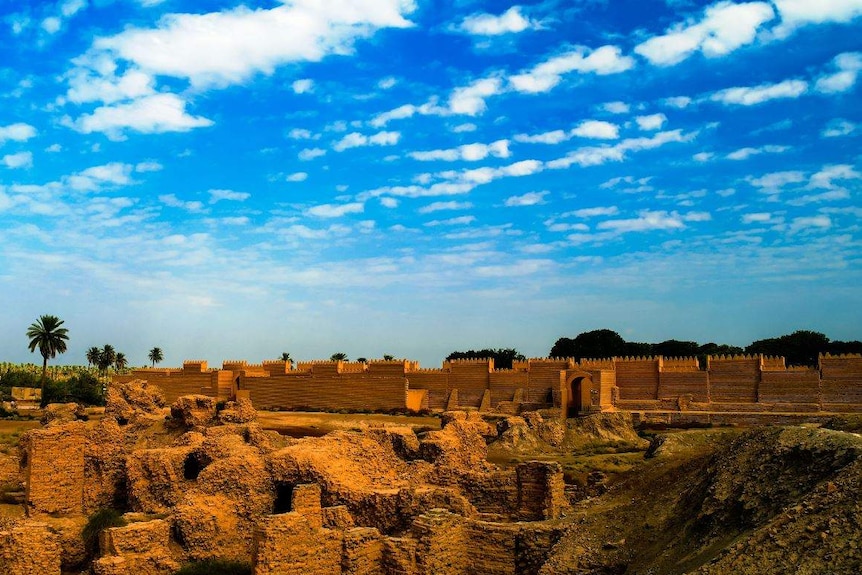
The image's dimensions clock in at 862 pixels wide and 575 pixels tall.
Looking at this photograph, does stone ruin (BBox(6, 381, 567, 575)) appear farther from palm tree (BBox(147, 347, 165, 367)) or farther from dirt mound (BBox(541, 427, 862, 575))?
palm tree (BBox(147, 347, 165, 367))

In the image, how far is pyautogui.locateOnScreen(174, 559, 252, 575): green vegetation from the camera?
11500 mm

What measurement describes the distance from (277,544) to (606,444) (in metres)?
24.7

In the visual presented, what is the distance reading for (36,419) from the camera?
4459 centimetres

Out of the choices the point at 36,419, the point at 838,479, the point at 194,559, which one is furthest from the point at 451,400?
the point at 838,479

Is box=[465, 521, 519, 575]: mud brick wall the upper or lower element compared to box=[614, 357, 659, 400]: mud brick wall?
lower

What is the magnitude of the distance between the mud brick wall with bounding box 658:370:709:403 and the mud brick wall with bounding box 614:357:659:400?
509 millimetres

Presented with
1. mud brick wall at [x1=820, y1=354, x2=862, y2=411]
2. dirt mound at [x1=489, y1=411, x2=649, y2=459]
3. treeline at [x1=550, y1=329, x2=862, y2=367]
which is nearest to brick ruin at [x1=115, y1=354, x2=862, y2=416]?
mud brick wall at [x1=820, y1=354, x2=862, y2=411]

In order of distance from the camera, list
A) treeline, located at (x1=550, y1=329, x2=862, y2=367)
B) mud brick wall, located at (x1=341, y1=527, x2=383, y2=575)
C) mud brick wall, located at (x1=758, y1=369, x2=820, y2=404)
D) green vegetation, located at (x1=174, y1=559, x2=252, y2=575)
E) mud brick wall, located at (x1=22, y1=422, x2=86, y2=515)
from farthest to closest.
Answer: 1. treeline, located at (x1=550, y1=329, x2=862, y2=367)
2. mud brick wall, located at (x1=758, y1=369, x2=820, y2=404)
3. mud brick wall, located at (x1=22, y1=422, x2=86, y2=515)
4. green vegetation, located at (x1=174, y1=559, x2=252, y2=575)
5. mud brick wall, located at (x1=341, y1=527, x2=383, y2=575)

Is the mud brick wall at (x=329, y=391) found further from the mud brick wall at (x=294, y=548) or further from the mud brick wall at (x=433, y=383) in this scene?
the mud brick wall at (x=294, y=548)

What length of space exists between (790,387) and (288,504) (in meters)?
37.6

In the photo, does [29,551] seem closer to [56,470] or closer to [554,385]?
[56,470]

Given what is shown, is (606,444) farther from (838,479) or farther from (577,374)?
(838,479)

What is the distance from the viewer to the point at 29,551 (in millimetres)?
11398

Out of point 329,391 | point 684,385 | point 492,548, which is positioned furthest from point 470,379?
point 492,548
